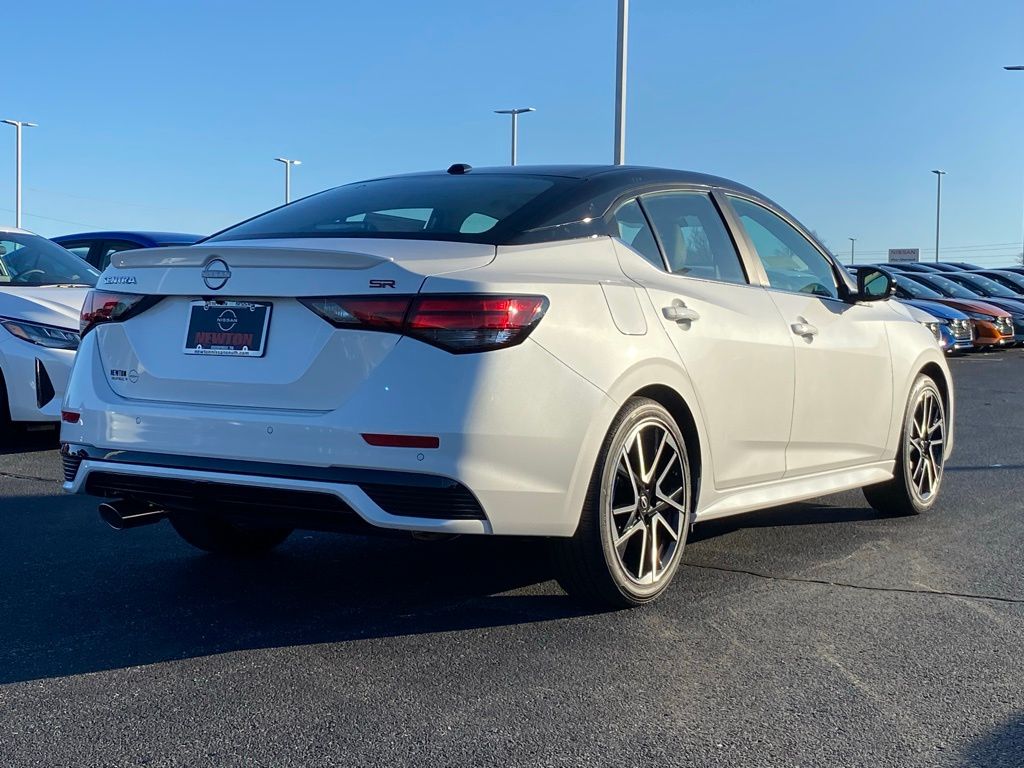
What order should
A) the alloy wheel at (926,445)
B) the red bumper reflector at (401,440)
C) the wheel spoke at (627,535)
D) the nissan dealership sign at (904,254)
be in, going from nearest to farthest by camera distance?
the red bumper reflector at (401,440) → the wheel spoke at (627,535) → the alloy wheel at (926,445) → the nissan dealership sign at (904,254)

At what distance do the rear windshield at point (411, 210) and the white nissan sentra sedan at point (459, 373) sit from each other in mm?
17

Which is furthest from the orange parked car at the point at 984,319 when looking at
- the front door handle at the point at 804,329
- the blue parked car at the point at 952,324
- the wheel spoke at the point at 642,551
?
the wheel spoke at the point at 642,551

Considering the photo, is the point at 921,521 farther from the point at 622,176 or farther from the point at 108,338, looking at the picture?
the point at 108,338

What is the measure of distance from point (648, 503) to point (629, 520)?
0.41ft

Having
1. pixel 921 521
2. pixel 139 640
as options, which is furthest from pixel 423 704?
pixel 921 521

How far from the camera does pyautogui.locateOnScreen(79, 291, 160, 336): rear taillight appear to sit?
413 centimetres

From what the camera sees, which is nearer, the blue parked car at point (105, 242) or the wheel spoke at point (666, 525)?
the wheel spoke at point (666, 525)

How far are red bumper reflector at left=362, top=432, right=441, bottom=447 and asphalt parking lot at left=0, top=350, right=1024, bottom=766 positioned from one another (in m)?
0.66

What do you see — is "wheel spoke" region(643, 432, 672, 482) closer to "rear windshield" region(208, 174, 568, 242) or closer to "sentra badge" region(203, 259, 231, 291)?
"rear windshield" region(208, 174, 568, 242)

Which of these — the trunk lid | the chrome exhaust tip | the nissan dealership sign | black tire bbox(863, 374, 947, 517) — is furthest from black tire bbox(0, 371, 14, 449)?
the nissan dealership sign

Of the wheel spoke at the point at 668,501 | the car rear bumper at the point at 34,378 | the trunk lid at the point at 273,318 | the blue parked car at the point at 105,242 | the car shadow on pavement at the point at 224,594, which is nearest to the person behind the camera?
the trunk lid at the point at 273,318

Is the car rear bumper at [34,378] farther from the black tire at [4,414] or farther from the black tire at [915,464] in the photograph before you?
the black tire at [915,464]

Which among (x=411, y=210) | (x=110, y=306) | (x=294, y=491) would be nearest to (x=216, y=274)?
(x=110, y=306)

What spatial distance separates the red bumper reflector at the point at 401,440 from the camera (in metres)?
3.60
